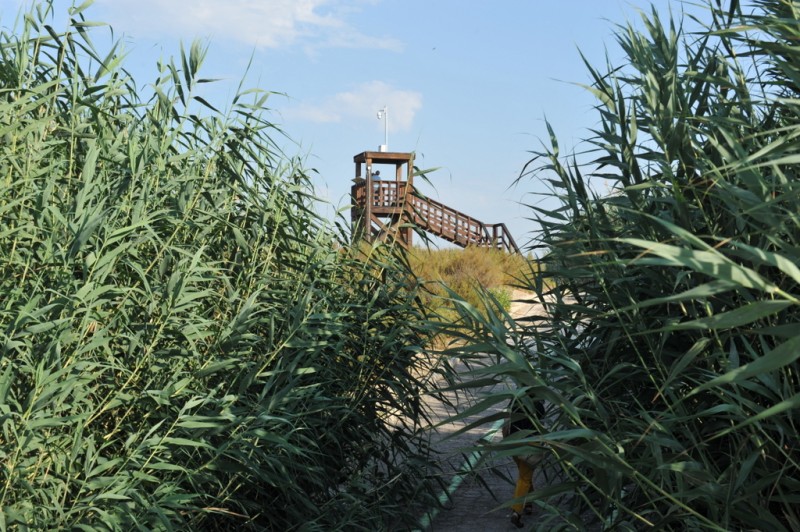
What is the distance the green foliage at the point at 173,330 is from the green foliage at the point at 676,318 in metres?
1.14

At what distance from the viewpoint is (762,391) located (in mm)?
3301

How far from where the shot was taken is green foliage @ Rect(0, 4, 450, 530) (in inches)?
147

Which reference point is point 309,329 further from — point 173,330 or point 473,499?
point 473,499

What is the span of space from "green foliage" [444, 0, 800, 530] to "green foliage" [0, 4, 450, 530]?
1.14 metres

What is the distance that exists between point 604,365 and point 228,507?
6.30ft

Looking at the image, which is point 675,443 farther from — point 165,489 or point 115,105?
point 115,105

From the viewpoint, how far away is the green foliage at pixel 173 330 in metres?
3.73

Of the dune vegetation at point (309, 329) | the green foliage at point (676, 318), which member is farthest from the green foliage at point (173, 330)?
the green foliage at point (676, 318)

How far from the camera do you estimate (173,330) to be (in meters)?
4.23

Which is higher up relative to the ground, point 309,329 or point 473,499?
point 309,329

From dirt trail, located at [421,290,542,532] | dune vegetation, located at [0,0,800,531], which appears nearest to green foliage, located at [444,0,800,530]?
dune vegetation, located at [0,0,800,531]

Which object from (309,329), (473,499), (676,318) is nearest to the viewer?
(676,318)

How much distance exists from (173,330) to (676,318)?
2.23 metres

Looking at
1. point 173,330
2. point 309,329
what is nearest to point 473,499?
point 309,329
